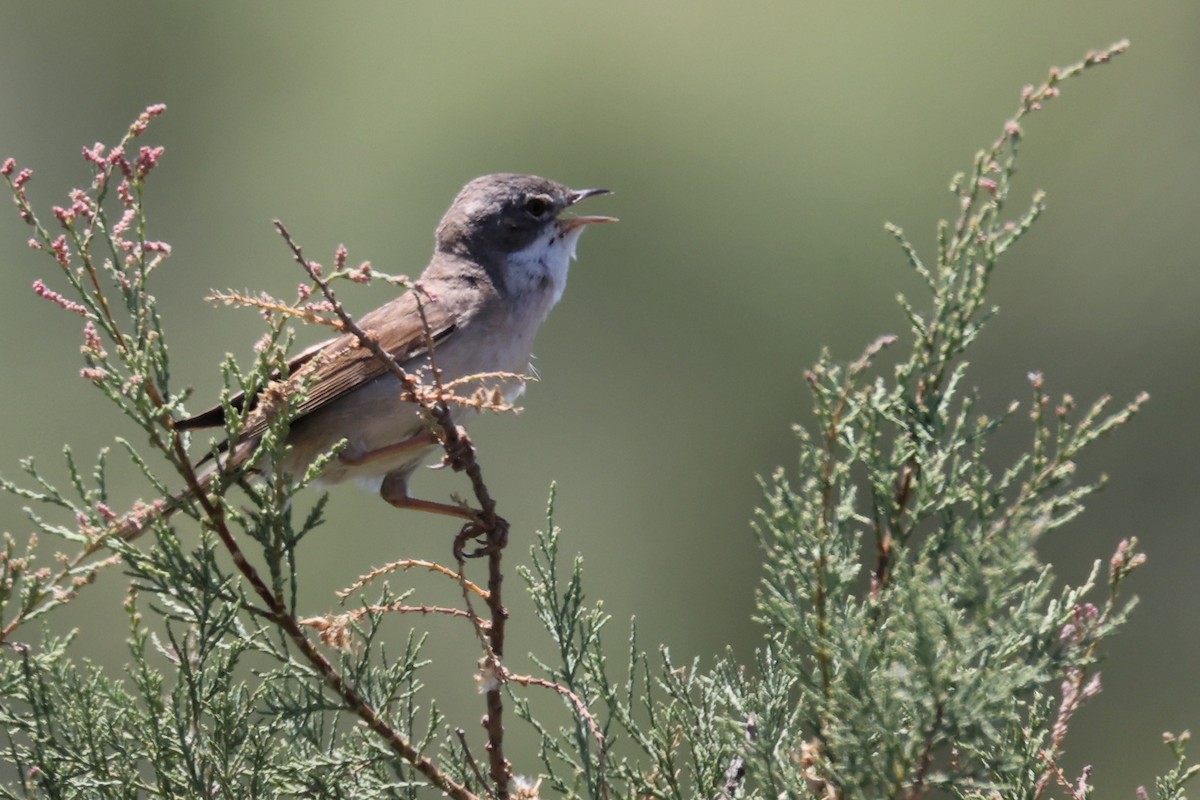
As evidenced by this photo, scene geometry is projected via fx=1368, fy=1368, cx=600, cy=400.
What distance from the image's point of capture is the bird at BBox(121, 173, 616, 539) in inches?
165

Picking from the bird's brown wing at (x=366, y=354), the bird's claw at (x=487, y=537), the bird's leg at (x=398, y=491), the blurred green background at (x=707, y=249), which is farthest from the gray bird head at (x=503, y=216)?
the blurred green background at (x=707, y=249)

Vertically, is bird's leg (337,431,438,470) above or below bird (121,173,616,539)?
below

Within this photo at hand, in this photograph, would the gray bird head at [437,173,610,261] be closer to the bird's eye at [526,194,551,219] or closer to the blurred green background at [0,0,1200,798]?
the bird's eye at [526,194,551,219]

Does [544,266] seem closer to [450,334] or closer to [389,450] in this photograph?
[450,334]

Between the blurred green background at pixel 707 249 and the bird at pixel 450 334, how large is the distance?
5.31 meters

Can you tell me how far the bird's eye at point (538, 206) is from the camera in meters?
5.05

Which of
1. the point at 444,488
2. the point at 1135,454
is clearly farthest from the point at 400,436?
the point at 1135,454

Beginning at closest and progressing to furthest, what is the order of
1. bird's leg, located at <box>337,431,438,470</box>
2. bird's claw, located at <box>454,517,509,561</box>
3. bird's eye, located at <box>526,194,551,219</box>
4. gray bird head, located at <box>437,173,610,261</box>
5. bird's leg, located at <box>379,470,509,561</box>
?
bird's claw, located at <box>454,517,509,561</box> < bird's leg, located at <box>379,470,509,561</box> < bird's leg, located at <box>337,431,438,470</box> < gray bird head, located at <box>437,173,610,261</box> < bird's eye, located at <box>526,194,551,219</box>

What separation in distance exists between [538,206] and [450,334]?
810 mm

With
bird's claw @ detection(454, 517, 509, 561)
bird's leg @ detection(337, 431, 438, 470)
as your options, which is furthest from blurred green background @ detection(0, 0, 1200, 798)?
bird's claw @ detection(454, 517, 509, 561)

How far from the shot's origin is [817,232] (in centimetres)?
1389

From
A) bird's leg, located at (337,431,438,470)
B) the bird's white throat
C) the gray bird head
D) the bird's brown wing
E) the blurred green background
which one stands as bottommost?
bird's leg, located at (337,431,438,470)

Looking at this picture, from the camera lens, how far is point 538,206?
5.08 metres

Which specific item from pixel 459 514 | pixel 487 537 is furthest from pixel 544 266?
pixel 487 537
